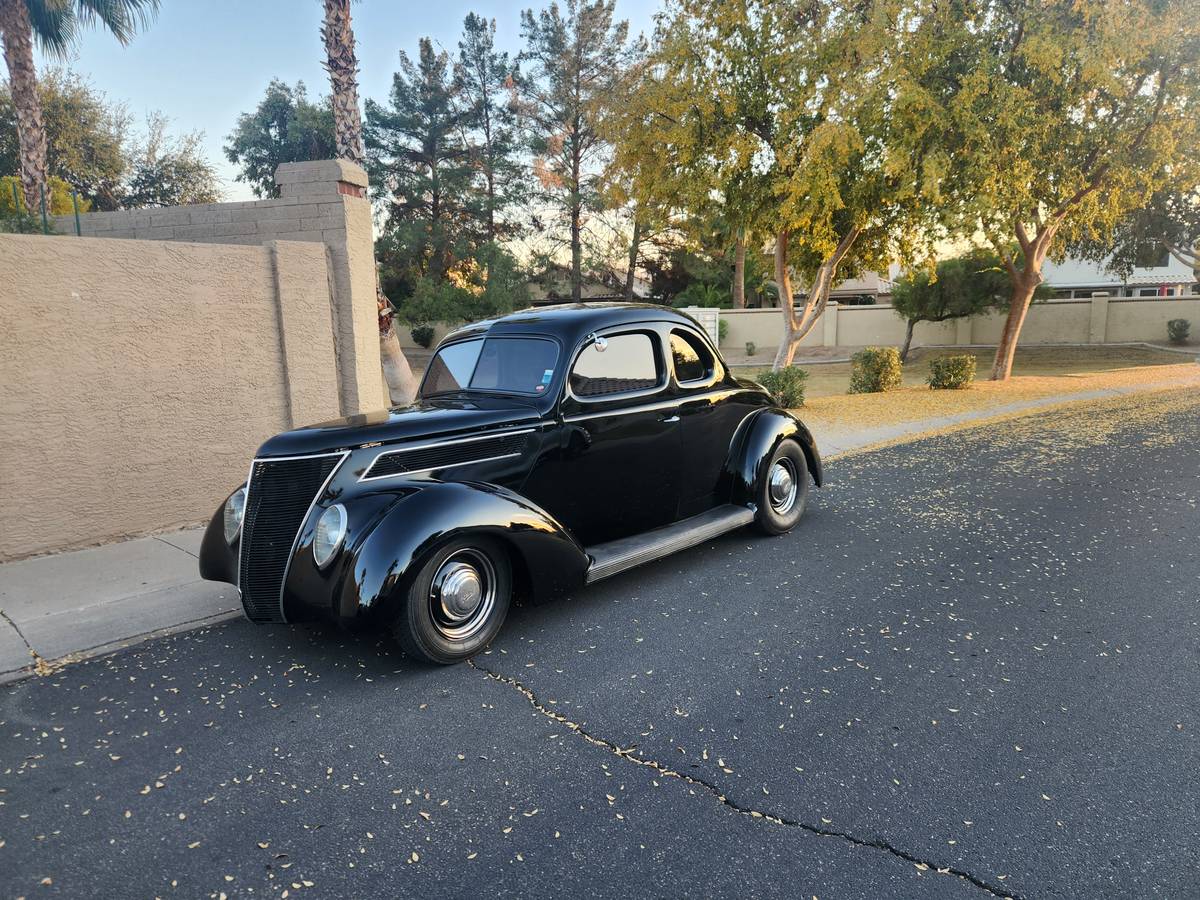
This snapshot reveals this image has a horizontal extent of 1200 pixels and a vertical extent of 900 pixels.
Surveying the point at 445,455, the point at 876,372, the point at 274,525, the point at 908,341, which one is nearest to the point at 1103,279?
the point at 908,341

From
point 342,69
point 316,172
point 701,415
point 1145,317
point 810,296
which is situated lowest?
point 701,415

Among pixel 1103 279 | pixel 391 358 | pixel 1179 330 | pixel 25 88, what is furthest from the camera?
pixel 1103 279

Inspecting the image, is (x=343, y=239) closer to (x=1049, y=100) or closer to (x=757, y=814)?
(x=757, y=814)

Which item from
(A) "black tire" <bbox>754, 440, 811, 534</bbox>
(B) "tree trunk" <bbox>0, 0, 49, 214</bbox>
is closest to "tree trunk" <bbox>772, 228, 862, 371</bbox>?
(A) "black tire" <bbox>754, 440, 811, 534</bbox>

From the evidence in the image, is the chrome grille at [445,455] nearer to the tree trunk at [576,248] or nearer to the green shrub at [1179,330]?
the tree trunk at [576,248]

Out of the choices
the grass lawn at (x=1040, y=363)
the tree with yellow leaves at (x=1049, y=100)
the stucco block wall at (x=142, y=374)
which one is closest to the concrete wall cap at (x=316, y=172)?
the stucco block wall at (x=142, y=374)

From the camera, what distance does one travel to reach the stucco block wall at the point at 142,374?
212 inches

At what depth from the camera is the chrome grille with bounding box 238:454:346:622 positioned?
143 inches

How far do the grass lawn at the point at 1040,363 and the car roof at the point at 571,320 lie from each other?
1440cm

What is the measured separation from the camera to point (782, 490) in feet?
19.2

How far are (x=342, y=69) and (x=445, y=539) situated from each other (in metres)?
9.58

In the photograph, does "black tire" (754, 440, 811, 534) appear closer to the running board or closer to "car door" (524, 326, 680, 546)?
the running board

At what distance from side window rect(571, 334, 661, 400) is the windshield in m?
0.19

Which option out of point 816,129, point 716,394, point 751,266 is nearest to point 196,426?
point 716,394
